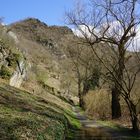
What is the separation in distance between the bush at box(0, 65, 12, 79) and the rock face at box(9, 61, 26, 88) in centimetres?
57

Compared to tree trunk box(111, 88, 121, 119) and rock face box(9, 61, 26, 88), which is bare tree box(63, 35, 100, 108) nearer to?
rock face box(9, 61, 26, 88)

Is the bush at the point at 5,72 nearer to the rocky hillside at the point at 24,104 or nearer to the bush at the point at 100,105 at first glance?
the rocky hillside at the point at 24,104

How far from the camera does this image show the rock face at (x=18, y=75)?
36.5 m

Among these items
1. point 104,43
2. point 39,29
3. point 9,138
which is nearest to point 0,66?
point 104,43

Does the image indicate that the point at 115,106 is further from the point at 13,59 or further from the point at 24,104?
the point at 24,104

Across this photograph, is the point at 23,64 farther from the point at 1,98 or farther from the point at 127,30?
the point at 1,98

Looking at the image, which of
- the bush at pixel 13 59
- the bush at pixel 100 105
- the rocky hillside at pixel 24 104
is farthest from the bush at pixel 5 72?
the bush at pixel 100 105

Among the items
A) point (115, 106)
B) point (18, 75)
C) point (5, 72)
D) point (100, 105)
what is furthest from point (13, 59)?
point (115, 106)

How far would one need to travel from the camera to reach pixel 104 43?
30656mm

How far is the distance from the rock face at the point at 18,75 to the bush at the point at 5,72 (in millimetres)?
570

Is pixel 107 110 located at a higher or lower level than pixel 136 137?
higher

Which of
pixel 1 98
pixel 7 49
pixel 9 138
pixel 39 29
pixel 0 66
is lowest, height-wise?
pixel 9 138

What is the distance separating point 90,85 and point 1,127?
4873 cm

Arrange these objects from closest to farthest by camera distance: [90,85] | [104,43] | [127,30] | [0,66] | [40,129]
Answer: [40,129] < [127,30] < [104,43] < [0,66] < [90,85]
